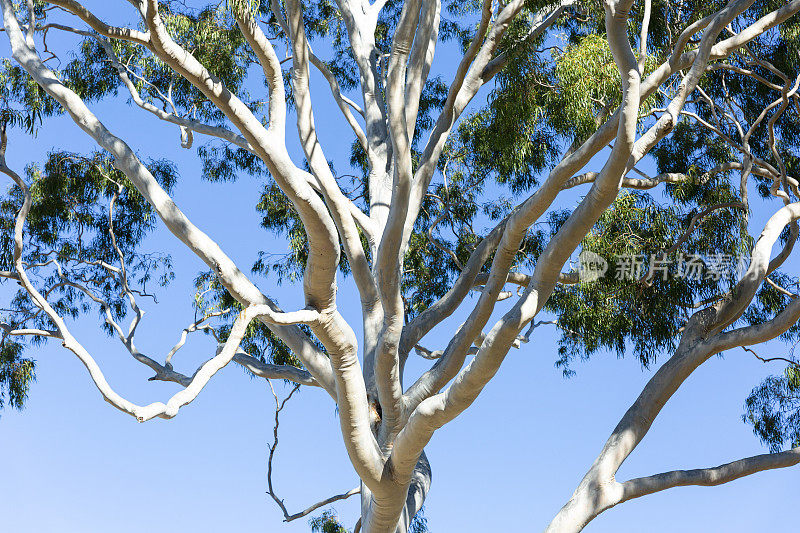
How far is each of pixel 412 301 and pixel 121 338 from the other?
9.29 ft

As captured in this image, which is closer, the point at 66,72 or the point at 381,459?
the point at 381,459

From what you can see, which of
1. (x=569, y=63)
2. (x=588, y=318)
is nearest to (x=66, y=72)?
(x=569, y=63)

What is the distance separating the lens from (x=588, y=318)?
284 inches

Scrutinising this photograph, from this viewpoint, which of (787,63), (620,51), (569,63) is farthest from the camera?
(787,63)

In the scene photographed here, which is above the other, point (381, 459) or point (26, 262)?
point (26, 262)

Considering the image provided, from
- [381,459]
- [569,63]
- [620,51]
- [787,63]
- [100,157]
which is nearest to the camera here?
[620,51]

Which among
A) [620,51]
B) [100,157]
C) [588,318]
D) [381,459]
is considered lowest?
[381,459]

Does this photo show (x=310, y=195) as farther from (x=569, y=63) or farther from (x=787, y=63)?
(x=787, y=63)

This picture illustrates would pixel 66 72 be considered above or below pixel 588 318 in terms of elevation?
above

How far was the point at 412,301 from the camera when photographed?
8484mm

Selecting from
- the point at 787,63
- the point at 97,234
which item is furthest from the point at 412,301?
the point at 787,63

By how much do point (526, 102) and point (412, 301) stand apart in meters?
2.74

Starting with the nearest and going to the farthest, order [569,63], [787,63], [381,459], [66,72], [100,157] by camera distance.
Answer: [381,459]
[569,63]
[787,63]
[66,72]
[100,157]

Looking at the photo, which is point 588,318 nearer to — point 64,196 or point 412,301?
point 412,301
